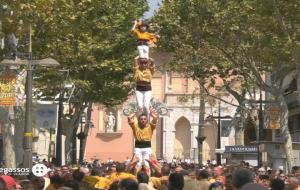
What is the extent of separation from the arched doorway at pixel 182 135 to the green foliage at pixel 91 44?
89.7ft

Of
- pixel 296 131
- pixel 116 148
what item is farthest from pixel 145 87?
pixel 116 148

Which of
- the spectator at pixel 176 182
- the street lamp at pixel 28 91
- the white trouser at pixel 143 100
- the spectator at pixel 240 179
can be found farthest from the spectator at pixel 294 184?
the street lamp at pixel 28 91

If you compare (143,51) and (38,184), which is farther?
(143,51)

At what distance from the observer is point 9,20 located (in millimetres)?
24250

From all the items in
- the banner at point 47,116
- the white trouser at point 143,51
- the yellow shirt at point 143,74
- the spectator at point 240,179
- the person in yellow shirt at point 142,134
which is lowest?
the spectator at point 240,179

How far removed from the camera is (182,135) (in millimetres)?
74812

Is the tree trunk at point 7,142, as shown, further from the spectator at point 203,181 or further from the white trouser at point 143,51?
the spectator at point 203,181

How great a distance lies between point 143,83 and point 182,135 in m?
50.5

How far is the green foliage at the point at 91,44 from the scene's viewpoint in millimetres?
28844

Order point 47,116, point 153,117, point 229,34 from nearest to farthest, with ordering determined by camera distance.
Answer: point 153,117, point 47,116, point 229,34

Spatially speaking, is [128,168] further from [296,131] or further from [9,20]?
[296,131]

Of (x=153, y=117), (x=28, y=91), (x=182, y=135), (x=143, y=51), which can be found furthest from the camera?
(x=182, y=135)

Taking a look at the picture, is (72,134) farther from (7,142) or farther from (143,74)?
(143,74)

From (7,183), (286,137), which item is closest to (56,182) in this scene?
(7,183)
